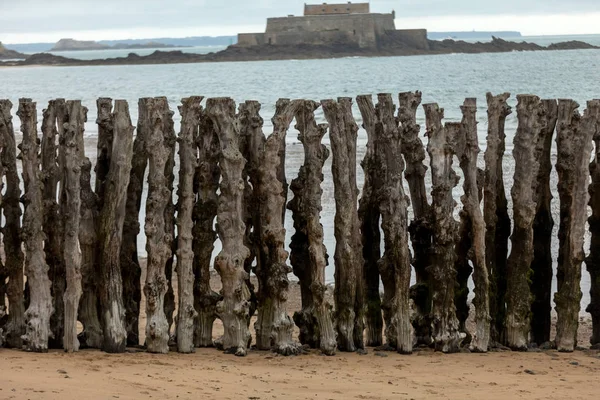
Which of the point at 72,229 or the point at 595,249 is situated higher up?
the point at 72,229

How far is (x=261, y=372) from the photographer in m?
6.55

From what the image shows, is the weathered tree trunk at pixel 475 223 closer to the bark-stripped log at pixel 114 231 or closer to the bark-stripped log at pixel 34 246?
the bark-stripped log at pixel 114 231

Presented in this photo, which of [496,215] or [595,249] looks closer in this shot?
[496,215]

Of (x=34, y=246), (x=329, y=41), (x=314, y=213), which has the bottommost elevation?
(x=34, y=246)

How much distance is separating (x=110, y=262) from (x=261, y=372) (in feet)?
4.38

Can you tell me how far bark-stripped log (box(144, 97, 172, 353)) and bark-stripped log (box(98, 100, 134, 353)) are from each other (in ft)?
0.55

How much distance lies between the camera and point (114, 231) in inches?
275

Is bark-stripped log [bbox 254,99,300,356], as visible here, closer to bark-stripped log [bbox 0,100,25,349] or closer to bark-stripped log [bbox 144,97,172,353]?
bark-stripped log [bbox 144,97,172,353]

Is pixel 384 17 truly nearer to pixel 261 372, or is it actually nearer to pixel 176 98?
pixel 176 98

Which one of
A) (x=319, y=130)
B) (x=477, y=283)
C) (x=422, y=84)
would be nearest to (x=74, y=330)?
(x=319, y=130)

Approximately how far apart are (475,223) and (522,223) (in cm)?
40

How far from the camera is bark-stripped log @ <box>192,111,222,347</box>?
24.0 feet

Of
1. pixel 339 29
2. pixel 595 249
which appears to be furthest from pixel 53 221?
pixel 339 29

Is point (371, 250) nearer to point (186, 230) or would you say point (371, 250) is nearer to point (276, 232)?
point (276, 232)
